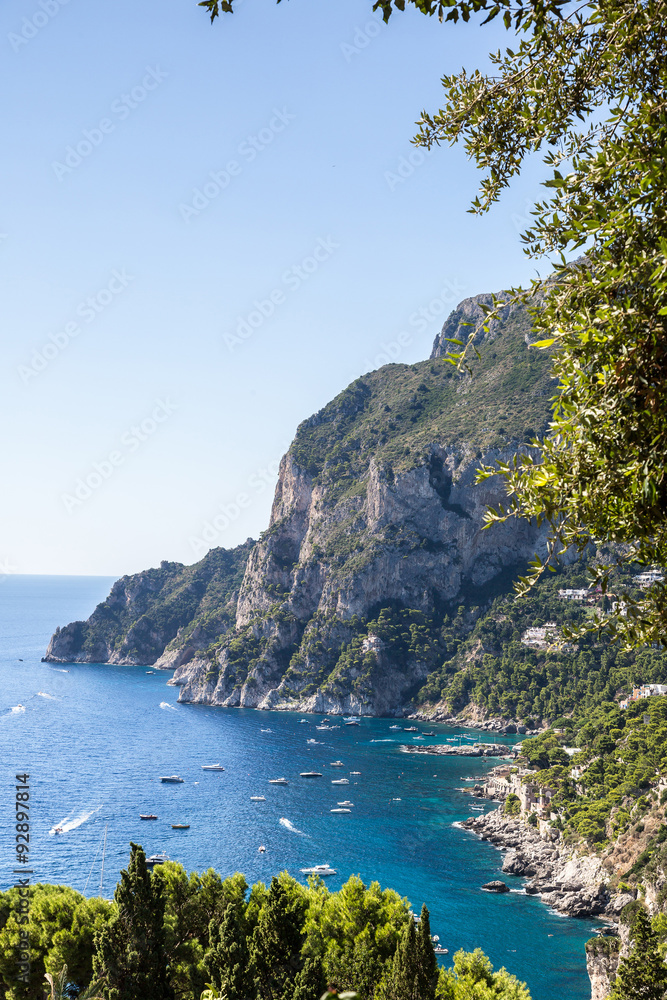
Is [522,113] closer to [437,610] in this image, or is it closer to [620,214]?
[620,214]

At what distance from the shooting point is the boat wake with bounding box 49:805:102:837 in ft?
199

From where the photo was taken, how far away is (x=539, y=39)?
5.00m

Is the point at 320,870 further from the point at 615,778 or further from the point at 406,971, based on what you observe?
the point at 406,971

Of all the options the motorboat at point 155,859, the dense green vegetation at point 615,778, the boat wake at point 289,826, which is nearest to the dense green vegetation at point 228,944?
the dense green vegetation at point 615,778

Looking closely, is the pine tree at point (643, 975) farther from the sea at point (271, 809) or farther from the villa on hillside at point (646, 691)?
the villa on hillside at point (646, 691)

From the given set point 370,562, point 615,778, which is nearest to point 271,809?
point 615,778

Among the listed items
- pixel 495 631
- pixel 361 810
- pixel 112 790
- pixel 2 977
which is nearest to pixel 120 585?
pixel 495 631

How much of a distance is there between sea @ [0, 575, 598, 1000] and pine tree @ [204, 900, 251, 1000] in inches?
990

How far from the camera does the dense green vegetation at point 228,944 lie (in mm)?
22453

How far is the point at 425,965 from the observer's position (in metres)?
20.9

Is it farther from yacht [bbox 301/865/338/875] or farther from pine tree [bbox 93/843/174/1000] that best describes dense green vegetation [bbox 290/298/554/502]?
pine tree [bbox 93/843/174/1000]

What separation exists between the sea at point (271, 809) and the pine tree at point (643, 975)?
16015 millimetres

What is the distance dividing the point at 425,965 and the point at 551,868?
4107 centimetres

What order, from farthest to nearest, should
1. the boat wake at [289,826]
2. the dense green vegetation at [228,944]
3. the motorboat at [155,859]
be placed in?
the boat wake at [289,826] < the motorboat at [155,859] < the dense green vegetation at [228,944]
